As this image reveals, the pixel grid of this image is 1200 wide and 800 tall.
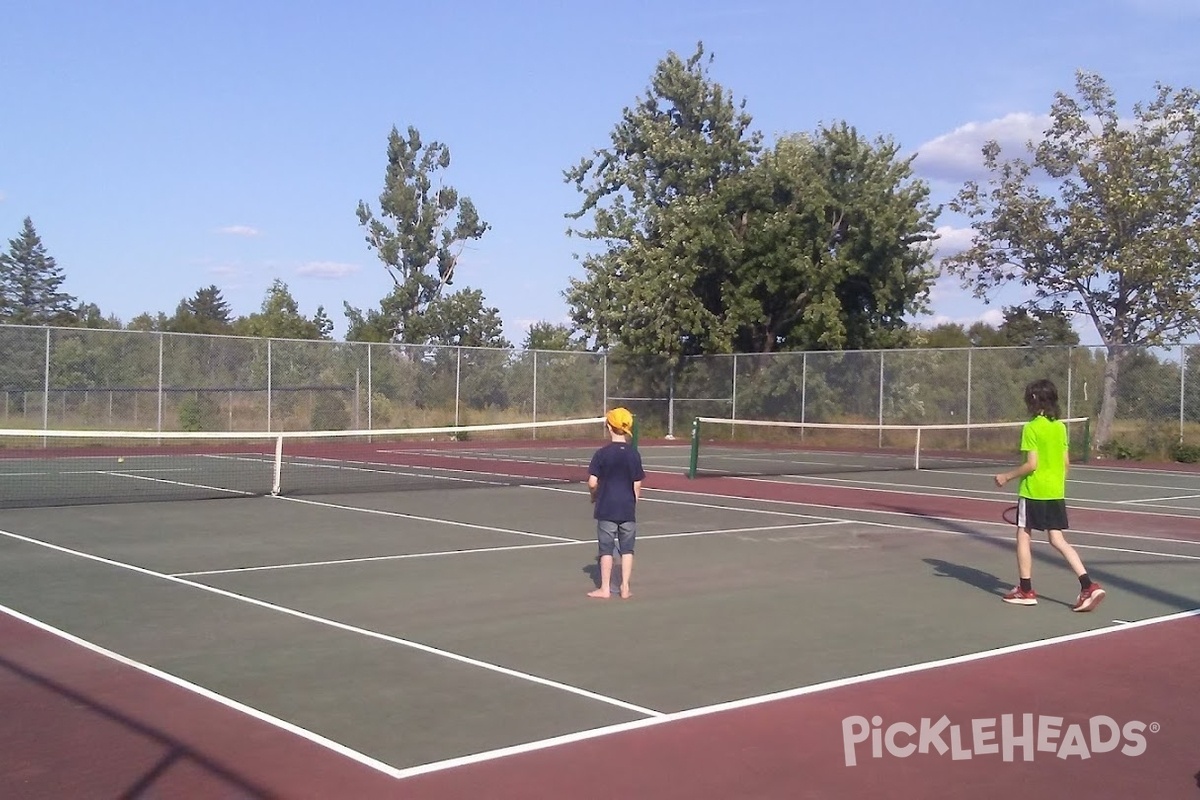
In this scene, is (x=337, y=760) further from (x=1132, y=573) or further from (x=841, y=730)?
(x=1132, y=573)

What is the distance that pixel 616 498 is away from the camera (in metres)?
10.0

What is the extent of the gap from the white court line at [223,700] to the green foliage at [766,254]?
32.1 meters

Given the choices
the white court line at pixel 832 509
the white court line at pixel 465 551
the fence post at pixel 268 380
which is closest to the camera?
the white court line at pixel 465 551

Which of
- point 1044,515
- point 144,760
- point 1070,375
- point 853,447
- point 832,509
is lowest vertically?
point 144,760

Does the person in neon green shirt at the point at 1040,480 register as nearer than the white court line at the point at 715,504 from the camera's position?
Yes

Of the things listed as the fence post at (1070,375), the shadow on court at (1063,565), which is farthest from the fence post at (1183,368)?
the shadow on court at (1063,565)

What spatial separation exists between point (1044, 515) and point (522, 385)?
29.3m

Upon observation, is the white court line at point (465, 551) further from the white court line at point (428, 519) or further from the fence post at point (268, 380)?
the fence post at point (268, 380)

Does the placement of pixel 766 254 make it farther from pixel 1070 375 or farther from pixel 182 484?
pixel 182 484

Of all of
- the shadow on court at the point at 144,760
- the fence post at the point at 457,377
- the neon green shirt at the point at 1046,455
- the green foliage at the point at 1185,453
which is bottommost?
the shadow on court at the point at 144,760

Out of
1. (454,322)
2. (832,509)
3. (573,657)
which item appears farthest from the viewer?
(454,322)

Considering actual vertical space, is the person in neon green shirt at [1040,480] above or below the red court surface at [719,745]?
above

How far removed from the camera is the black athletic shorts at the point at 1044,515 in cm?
995

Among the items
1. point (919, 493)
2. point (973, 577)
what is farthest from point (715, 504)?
point (973, 577)
